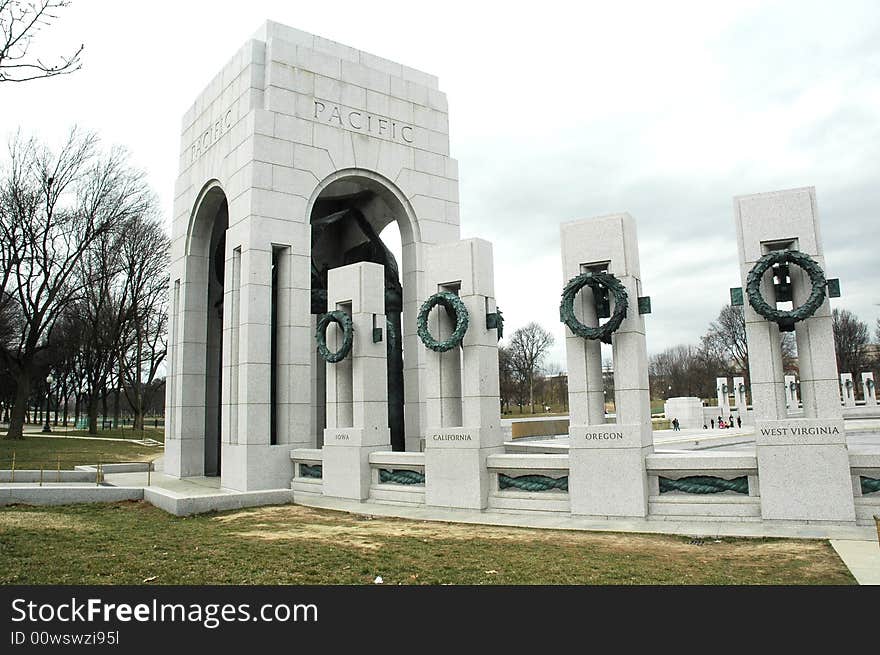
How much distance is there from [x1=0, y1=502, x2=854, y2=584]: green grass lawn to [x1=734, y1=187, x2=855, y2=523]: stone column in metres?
1.35

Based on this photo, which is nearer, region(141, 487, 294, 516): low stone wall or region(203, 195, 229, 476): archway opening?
region(141, 487, 294, 516): low stone wall

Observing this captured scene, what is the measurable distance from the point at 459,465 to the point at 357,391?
358 cm

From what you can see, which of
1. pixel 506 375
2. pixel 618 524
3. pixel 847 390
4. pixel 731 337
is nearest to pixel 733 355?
pixel 731 337

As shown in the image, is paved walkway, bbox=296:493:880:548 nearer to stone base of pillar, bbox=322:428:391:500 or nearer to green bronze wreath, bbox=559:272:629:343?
stone base of pillar, bbox=322:428:391:500

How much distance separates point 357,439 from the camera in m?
15.6

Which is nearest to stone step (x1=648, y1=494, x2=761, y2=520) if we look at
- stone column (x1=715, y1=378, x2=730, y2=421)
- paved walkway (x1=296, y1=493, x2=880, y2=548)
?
paved walkway (x1=296, y1=493, x2=880, y2=548)

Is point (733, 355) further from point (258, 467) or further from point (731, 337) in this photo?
point (258, 467)

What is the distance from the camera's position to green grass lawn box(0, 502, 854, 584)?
7.91m

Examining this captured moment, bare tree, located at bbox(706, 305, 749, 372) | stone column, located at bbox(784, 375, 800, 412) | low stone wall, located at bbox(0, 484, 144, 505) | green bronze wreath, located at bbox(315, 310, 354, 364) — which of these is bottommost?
low stone wall, located at bbox(0, 484, 144, 505)

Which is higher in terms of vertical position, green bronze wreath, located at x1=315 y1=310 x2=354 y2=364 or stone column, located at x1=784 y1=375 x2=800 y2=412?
green bronze wreath, located at x1=315 y1=310 x2=354 y2=364

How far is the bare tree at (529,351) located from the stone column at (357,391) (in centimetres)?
7087
